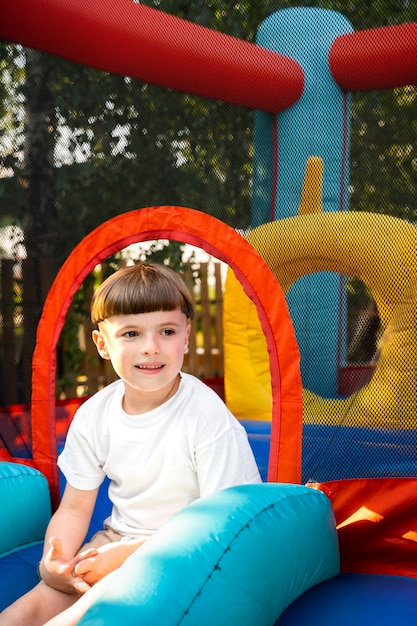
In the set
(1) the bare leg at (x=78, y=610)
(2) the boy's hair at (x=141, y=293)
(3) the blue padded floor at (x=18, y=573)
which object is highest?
(2) the boy's hair at (x=141, y=293)

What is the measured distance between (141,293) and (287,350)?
1.19 ft

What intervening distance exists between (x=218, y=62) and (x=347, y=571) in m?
1.41

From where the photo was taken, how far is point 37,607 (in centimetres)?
162

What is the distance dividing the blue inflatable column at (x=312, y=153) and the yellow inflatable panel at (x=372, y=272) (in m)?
0.08

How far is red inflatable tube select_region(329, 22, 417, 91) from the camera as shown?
1.92 meters

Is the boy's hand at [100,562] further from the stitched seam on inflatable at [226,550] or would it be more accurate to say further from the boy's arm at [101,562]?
the stitched seam on inflatable at [226,550]

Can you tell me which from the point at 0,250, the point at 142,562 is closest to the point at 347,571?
the point at 142,562

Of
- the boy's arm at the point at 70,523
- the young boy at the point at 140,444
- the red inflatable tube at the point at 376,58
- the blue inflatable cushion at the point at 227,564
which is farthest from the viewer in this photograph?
the red inflatable tube at the point at 376,58

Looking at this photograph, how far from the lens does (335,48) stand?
6.94 feet

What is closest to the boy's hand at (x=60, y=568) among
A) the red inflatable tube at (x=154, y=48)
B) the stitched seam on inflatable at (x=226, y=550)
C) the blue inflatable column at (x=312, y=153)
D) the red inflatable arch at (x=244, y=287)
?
the stitched seam on inflatable at (x=226, y=550)

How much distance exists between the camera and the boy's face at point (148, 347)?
1705 mm

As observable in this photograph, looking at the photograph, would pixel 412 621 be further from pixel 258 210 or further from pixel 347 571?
pixel 258 210

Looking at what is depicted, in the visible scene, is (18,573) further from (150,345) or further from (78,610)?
(150,345)

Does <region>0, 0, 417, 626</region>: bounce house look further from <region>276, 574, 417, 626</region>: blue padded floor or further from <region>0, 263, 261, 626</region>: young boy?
<region>0, 263, 261, 626</region>: young boy
